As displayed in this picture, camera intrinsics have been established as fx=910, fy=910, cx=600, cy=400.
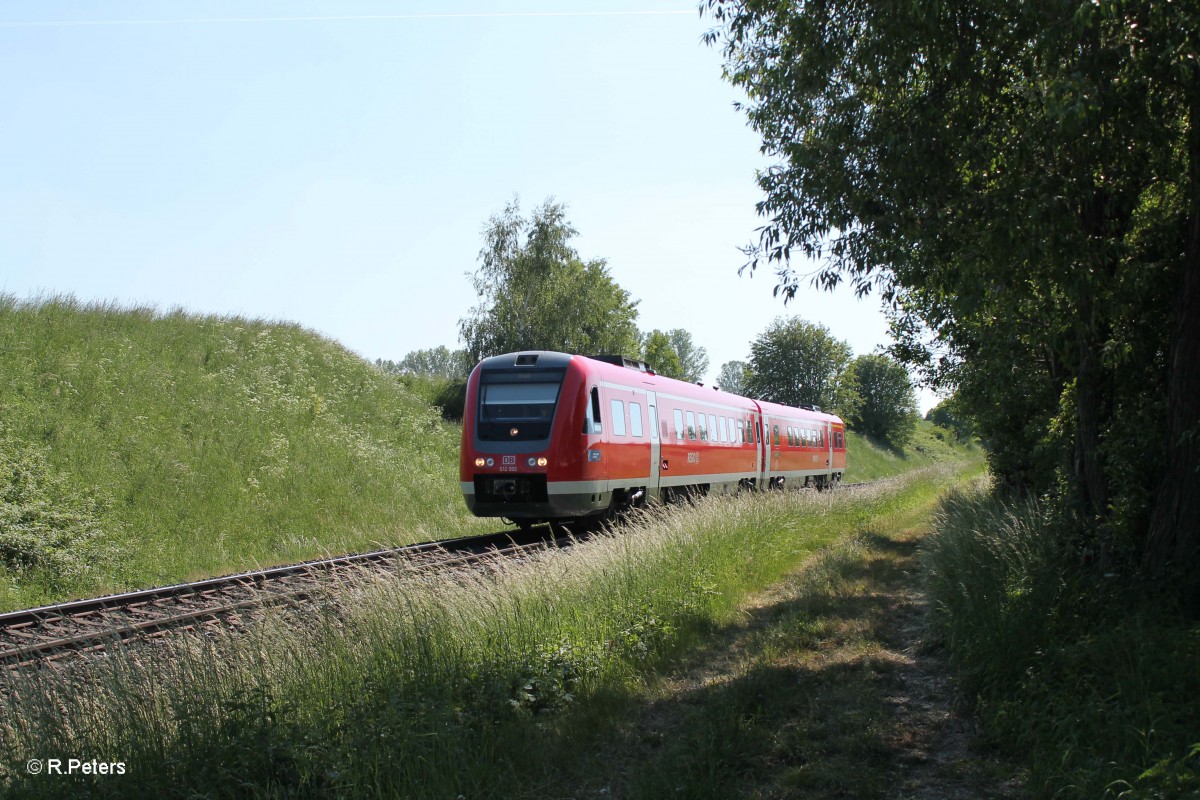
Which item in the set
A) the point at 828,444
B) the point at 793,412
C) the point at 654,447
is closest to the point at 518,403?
the point at 654,447

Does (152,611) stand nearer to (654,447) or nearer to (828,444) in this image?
(654,447)

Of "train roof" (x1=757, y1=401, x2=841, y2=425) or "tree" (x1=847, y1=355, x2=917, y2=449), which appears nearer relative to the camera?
"train roof" (x1=757, y1=401, x2=841, y2=425)

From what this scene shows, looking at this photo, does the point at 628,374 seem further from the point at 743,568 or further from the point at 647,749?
the point at 647,749

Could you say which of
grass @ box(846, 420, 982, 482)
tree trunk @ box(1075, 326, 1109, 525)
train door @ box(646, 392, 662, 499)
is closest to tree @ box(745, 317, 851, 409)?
grass @ box(846, 420, 982, 482)

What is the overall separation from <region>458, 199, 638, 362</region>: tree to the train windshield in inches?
971

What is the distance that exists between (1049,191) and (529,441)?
366 inches

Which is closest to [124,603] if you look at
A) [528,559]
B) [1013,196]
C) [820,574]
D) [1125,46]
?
[528,559]

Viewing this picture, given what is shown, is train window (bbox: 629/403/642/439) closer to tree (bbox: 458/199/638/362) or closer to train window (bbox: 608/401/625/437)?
train window (bbox: 608/401/625/437)

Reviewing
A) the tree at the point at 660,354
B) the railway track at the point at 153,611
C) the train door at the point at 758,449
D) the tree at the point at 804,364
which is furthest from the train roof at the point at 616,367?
the tree at the point at 804,364

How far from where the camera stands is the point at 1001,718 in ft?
17.9

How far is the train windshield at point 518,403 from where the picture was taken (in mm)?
14555

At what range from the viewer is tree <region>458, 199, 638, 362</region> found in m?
40.6

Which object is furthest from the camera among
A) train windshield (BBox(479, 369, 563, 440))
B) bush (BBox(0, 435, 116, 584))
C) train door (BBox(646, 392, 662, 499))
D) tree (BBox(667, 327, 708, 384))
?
tree (BBox(667, 327, 708, 384))

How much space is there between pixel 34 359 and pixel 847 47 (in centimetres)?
1790
